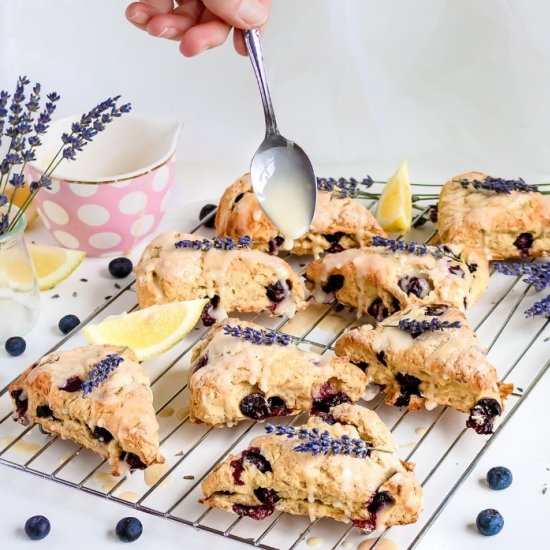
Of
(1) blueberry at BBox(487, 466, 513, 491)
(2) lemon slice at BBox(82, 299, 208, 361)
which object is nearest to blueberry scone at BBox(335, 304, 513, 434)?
(1) blueberry at BBox(487, 466, 513, 491)

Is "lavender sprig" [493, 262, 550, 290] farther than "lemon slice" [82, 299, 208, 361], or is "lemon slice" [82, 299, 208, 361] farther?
"lavender sprig" [493, 262, 550, 290]

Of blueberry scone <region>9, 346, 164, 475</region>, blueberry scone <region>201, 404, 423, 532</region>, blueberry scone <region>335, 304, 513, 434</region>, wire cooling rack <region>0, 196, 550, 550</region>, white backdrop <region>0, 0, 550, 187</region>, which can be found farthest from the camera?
white backdrop <region>0, 0, 550, 187</region>

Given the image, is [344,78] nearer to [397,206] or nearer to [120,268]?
[397,206]

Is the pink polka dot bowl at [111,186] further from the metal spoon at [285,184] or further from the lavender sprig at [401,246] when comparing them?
the lavender sprig at [401,246]

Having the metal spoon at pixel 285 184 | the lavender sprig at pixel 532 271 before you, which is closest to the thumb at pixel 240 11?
the metal spoon at pixel 285 184

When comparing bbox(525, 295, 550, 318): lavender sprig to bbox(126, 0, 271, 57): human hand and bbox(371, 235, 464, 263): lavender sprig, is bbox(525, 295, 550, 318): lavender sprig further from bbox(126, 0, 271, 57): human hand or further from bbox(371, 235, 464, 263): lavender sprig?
bbox(126, 0, 271, 57): human hand

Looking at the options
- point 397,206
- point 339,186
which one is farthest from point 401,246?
point 339,186

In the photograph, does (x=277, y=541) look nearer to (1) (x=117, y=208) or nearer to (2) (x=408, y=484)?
(2) (x=408, y=484)
